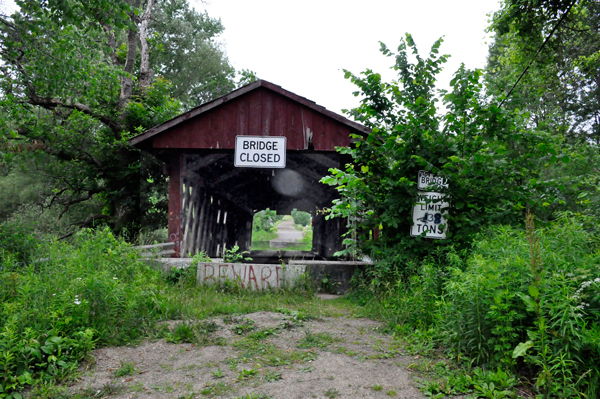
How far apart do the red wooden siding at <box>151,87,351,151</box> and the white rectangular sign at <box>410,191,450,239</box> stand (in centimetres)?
380

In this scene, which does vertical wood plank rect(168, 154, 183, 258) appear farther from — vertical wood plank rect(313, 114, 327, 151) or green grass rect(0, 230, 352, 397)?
vertical wood plank rect(313, 114, 327, 151)

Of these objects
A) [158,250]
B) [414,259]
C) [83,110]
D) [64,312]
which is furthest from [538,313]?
[83,110]

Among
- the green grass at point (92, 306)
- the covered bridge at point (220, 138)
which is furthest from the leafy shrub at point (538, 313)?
the covered bridge at point (220, 138)

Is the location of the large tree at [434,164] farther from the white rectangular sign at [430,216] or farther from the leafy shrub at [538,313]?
the leafy shrub at [538,313]

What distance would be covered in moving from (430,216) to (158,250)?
5383 millimetres

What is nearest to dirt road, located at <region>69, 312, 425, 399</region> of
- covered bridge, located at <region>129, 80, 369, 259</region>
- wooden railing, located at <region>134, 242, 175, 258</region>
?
wooden railing, located at <region>134, 242, 175, 258</region>

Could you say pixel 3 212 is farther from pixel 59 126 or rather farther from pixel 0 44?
pixel 0 44

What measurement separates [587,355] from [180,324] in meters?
4.09

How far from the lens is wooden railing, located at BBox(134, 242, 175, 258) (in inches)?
308

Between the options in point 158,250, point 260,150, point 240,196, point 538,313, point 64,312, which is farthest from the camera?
point 240,196

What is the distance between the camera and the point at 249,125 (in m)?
10.2

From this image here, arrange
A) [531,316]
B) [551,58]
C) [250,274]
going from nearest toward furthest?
[531,316], [250,274], [551,58]

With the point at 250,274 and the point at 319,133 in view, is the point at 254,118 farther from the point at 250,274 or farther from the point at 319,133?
the point at 250,274

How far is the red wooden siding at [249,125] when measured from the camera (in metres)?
10.2
